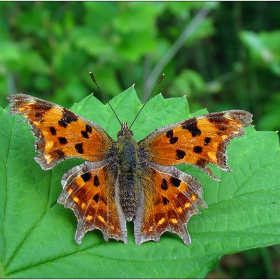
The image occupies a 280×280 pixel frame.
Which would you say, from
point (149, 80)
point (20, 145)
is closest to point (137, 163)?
point (20, 145)

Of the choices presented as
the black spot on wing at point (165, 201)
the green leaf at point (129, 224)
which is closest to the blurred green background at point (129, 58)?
the green leaf at point (129, 224)

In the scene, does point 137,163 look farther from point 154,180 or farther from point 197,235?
point 197,235

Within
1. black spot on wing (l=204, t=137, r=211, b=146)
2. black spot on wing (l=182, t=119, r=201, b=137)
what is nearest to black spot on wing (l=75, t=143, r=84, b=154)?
black spot on wing (l=182, t=119, r=201, b=137)

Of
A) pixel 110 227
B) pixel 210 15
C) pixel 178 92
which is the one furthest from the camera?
pixel 210 15

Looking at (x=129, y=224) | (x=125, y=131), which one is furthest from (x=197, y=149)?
(x=129, y=224)

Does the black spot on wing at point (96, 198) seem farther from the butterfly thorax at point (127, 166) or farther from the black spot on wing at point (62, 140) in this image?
the black spot on wing at point (62, 140)

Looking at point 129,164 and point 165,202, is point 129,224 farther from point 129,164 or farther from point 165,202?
point 129,164
